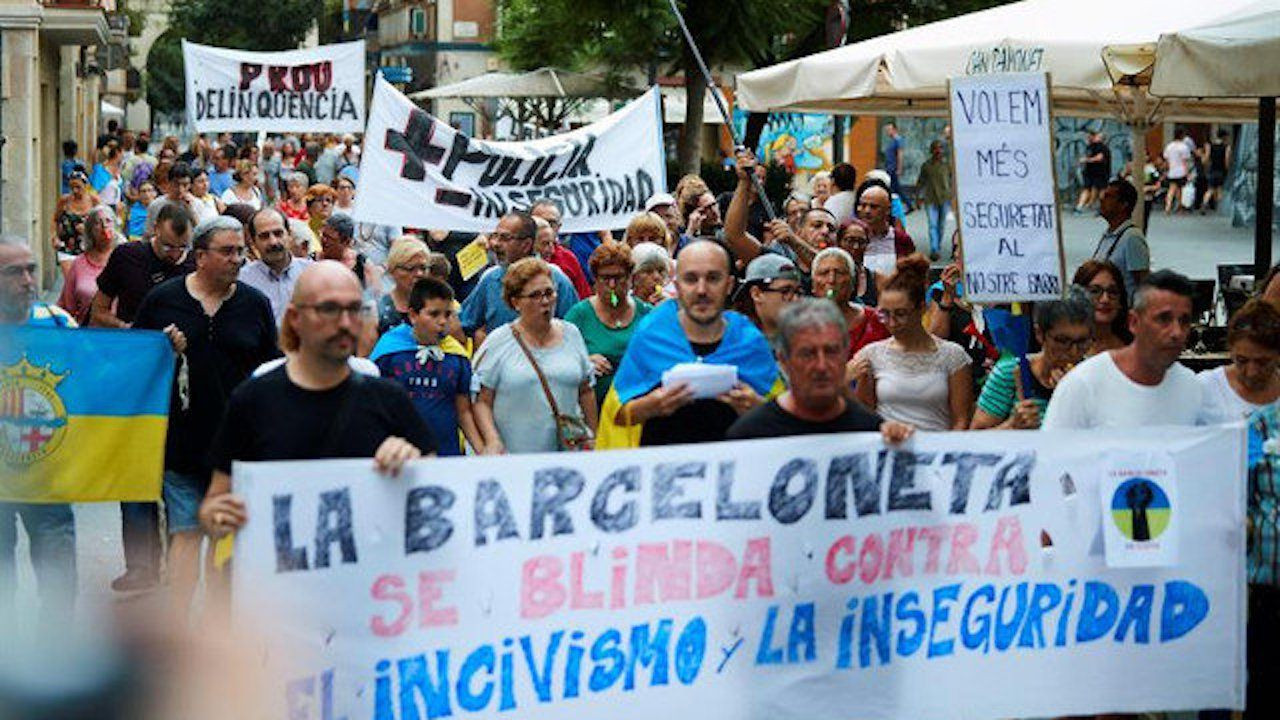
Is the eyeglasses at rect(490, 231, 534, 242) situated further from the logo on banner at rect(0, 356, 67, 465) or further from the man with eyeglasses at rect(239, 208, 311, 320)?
the logo on banner at rect(0, 356, 67, 465)

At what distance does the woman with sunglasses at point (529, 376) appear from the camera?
889 centimetres

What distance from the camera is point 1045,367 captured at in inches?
318

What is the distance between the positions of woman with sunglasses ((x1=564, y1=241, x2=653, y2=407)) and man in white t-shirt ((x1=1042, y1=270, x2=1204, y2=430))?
9.89ft

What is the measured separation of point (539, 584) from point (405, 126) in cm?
763

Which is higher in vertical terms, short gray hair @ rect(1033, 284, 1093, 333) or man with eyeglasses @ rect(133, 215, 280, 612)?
short gray hair @ rect(1033, 284, 1093, 333)

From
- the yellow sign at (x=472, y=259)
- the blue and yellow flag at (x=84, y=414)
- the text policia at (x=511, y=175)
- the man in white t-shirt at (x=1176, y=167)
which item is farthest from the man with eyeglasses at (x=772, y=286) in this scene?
the man in white t-shirt at (x=1176, y=167)

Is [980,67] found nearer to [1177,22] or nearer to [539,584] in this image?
[1177,22]

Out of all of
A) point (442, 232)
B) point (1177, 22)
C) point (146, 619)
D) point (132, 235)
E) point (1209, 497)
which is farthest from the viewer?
point (132, 235)

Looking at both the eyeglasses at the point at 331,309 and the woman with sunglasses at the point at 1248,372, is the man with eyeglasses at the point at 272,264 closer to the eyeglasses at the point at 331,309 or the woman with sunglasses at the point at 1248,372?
the eyeglasses at the point at 331,309

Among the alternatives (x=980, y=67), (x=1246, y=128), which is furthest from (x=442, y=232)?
(x=1246, y=128)

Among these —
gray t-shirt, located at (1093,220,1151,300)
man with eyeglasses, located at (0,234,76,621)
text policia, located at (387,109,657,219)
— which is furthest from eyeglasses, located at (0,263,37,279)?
gray t-shirt, located at (1093,220,1151,300)

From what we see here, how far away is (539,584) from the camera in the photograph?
6.16 m

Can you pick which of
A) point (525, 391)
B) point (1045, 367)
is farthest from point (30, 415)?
point (1045, 367)

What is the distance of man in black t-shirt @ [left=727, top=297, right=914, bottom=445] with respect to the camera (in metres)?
6.38
